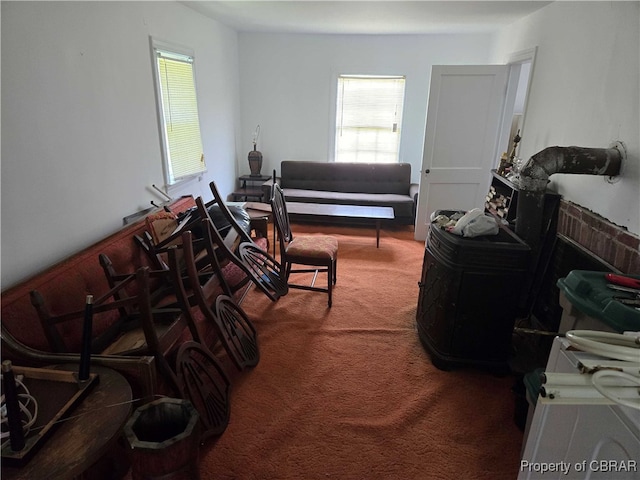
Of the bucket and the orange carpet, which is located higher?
the bucket

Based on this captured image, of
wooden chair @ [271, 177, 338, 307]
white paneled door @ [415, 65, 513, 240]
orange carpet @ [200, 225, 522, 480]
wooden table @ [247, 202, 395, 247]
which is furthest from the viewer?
wooden table @ [247, 202, 395, 247]

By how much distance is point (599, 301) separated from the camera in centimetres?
141

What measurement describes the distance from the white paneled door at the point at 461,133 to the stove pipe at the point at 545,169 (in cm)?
194

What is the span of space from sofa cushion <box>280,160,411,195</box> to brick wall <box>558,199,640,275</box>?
299 centimetres

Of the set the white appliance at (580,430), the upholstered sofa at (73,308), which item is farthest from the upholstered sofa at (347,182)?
the white appliance at (580,430)

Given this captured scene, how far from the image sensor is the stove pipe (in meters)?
1.98

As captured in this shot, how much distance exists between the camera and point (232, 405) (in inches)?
82.0

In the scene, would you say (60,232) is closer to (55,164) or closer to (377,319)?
(55,164)

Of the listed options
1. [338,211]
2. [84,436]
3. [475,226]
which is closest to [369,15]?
[338,211]

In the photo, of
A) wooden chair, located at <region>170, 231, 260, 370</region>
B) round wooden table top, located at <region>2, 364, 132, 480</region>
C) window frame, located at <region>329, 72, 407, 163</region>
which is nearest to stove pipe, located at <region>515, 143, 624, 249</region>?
wooden chair, located at <region>170, 231, 260, 370</region>

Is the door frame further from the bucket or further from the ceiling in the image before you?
the bucket

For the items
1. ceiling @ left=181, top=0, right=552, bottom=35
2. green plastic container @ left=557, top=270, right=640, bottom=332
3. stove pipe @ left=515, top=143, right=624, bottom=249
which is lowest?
green plastic container @ left=557, top=270, right=640, bottom=332

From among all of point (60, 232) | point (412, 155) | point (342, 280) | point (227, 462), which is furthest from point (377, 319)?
point (412, 155)

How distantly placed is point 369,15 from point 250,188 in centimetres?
283
